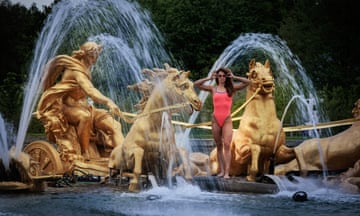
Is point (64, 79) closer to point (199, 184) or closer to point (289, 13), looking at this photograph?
point (199, 184)

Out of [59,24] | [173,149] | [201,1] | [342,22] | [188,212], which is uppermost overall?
[201,1]

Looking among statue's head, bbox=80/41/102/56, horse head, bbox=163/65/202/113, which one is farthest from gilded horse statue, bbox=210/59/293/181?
statue's head, bbox=80/41/102/56

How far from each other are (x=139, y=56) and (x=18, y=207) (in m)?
23.5

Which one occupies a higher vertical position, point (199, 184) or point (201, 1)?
point (201, 1)

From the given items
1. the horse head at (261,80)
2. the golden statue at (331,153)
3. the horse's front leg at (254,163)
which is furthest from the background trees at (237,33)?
the horse's front leg at (254,163)

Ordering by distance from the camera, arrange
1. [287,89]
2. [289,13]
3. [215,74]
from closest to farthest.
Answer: [215,74], [287,89], [289,13]

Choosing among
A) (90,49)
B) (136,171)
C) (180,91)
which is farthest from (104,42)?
(136,171)

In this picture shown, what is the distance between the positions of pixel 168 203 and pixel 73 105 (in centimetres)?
348

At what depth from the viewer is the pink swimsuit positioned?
9.87 m

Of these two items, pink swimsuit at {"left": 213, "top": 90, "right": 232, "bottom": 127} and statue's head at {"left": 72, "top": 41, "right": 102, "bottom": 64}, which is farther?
statue's head at {"left": 72, "top": 41, "right": 102, "bottom": 64}

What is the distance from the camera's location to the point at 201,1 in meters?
38.4

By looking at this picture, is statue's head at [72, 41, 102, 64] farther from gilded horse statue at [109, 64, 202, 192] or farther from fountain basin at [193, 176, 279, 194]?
fountain basin at [193, 176, 279, 194]

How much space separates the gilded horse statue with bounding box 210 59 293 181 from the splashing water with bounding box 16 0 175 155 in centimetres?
280

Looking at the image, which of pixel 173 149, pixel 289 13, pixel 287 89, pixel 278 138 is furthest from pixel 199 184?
pixel 289 13
